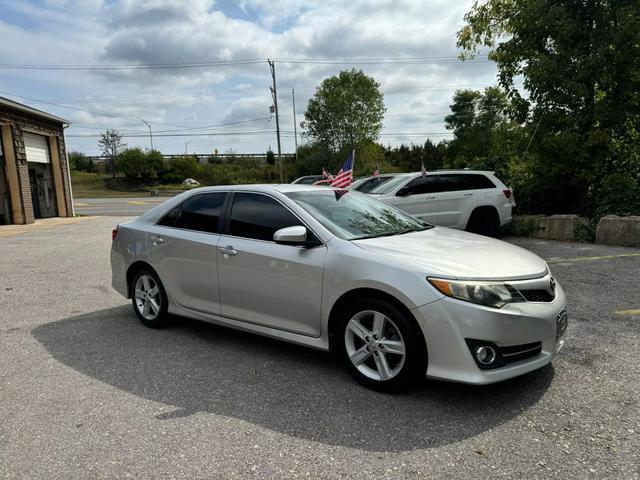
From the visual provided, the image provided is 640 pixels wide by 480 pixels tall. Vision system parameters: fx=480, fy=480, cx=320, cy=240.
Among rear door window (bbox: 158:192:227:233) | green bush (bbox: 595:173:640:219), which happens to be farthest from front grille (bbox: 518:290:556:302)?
green bush (bbox: 595:173:640:219)

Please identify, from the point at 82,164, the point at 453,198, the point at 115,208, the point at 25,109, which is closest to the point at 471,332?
the point at 453,198

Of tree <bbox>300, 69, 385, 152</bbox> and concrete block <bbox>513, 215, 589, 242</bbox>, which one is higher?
tree <bbox>300, 69, 385, 152</bbox>

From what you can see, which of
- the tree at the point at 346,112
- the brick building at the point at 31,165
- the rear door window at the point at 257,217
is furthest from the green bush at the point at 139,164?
the rear door window at the point at 257,217

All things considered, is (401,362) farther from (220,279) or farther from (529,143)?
(529,143)

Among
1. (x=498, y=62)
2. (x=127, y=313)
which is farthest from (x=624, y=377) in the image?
(x=498, y=62)

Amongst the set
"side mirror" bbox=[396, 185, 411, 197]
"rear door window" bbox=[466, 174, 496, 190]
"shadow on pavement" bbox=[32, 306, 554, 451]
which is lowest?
"shadow on pavement" bbox=[32, 306, 554, 451]

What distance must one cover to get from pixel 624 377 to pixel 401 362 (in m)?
1.74

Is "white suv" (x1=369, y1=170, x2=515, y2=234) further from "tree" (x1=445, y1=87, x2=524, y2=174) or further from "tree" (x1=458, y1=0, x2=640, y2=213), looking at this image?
"tree" (x1=445, y1=87, x2=524, y2=174)

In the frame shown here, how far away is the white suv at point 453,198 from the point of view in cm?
988

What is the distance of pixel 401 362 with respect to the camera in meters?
3.29

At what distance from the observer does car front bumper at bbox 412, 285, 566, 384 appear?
303 cm

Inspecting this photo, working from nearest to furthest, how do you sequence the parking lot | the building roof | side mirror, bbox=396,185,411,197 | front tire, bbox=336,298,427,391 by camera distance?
the parking lot
front tire, bbox=336,298,427,391
side mirror, bbox=396,185,411,197
the building roof

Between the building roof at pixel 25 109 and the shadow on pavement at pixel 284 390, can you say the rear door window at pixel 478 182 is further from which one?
the building roof at pixel 25 109

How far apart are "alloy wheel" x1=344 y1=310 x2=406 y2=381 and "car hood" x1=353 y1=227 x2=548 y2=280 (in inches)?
19.2
